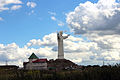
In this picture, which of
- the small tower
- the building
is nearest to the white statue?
the building

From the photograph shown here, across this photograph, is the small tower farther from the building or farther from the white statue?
the white statue

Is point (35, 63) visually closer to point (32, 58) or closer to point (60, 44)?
point (32, 58)

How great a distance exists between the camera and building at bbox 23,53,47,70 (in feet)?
234

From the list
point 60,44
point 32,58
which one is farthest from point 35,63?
point 60,44

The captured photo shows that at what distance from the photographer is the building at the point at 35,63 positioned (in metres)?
71.3

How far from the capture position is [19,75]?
24.5 m

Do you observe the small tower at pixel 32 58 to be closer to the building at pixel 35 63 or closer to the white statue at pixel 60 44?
the building at pixel 35 63

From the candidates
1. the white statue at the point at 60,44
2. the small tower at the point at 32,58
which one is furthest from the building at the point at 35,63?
the white statue at the point at 60,44

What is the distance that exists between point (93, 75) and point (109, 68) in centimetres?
155

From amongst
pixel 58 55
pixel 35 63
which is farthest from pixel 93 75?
pixel 35 63

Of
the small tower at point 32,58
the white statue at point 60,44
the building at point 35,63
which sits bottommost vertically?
the building at point 35,63

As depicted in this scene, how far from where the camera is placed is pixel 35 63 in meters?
73.1

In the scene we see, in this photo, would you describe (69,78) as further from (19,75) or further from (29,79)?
(19,75)

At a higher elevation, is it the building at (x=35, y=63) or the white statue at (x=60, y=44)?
the white statue at (x=60, y=44)
